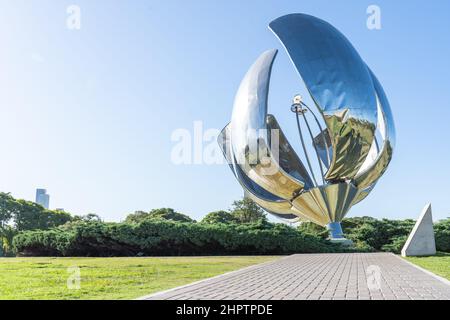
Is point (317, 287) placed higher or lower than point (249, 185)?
lower

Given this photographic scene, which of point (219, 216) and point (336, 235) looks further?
point (219, 216)

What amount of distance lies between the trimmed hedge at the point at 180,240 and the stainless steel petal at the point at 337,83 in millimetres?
3468

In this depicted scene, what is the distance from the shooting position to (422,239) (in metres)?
14.1

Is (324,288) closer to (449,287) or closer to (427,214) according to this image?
(449,287)

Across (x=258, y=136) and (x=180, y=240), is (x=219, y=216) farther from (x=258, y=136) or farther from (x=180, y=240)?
(x=258, y=136)

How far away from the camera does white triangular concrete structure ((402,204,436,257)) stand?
13930mm

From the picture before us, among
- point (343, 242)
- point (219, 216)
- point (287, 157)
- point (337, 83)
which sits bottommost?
point (343, 242)

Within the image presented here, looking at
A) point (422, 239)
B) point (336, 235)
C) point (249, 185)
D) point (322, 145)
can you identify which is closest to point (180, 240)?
point (249, 185)

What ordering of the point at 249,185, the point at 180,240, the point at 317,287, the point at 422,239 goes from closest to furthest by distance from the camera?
the point at 317,287 → the point at 422,239 → the point at 180,240 → the point at 249,185

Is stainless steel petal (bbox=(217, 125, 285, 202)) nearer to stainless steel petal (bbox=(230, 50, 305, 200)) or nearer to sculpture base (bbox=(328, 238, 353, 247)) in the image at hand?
stainless steel petal (bbox=(230, 50, 305, 200))

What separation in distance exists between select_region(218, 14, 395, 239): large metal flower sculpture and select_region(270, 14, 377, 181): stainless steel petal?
1.3 inches

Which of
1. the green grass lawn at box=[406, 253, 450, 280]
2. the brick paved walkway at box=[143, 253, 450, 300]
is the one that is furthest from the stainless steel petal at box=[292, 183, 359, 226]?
the brick paved walkway at box=[143, 253, 450, 300]

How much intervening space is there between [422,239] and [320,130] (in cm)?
627

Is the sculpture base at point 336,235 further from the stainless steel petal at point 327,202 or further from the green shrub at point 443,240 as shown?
the green shrub at point 443,240
